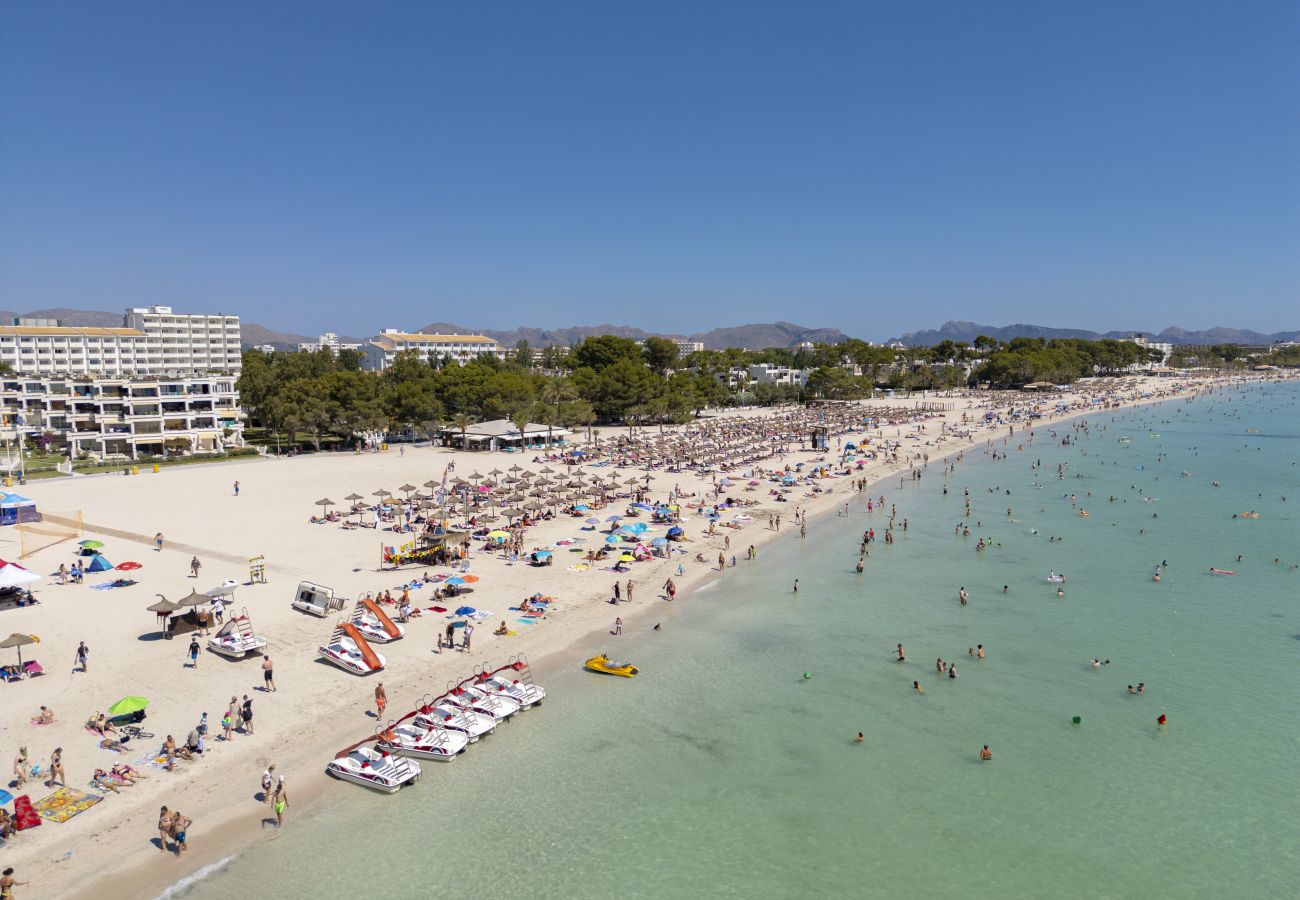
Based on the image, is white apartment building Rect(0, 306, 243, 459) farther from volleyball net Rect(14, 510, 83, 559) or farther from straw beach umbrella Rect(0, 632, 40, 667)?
straw beach umbrella Rect(0, 632, 40, 667)

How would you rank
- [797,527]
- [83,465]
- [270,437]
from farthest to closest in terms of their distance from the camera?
1. [270,437]
2. [83,465]
3. [797,527]

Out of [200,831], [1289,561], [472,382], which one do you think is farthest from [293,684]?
[472,382]

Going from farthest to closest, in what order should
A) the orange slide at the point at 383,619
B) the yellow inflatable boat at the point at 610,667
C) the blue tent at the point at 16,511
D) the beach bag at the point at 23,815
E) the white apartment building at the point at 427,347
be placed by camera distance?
the white apartment building at the point at 427,347 < the blue tent at the point at 16,511 < the orange slide at the point at 383,619 < the yellow inflatable boat at the point at 610,667 < the beach bag at the point at 23,815

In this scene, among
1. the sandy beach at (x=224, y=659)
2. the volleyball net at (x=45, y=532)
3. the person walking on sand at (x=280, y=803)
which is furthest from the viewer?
the volleyball net at (x=45, y=532)

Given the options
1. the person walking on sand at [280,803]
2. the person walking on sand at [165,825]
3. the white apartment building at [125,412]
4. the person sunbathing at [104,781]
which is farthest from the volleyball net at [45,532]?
the person walking on sand at [280,803]

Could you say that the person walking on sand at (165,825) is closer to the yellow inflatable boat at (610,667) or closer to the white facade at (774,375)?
the yellow inflatable boat at (610,667)

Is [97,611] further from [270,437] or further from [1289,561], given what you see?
[270,437]
